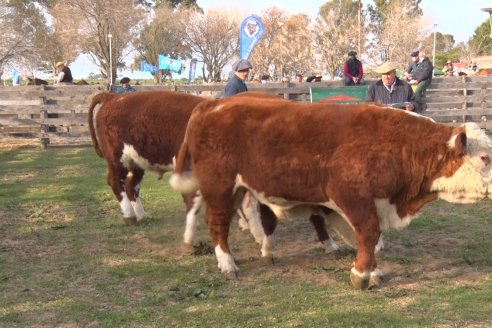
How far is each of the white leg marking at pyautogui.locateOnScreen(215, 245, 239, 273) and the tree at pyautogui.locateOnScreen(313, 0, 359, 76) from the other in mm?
37476

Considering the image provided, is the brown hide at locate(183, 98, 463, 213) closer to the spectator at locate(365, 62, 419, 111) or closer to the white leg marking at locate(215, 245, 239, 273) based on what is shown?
the white leg marking at locate(215, 245, 239, 273)

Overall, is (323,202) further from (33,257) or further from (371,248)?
(33,257)

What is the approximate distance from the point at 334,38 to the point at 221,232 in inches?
1584

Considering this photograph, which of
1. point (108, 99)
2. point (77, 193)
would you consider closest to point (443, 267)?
point (108, 99)

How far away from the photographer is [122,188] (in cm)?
751

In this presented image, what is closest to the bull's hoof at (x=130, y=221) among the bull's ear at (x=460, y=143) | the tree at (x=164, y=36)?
the bull's ear at (x=460, y=143)

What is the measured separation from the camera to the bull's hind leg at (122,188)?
7430 millimetres

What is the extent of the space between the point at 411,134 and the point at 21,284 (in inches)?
142

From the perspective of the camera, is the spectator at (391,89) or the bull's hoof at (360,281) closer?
the bull's hoof at (360,281)

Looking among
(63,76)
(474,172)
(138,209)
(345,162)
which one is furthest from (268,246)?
(63,76)

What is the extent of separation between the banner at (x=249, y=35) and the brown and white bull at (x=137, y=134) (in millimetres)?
10569

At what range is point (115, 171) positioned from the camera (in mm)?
7441

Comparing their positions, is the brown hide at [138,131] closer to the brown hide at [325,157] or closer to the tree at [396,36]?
the brown hide at [325,157]

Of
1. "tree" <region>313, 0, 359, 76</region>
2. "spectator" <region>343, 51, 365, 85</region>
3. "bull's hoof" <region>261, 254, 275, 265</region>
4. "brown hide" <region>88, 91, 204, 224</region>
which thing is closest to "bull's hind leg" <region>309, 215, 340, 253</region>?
"bull's hoof" <region>261, 254, 275, 265</region>
